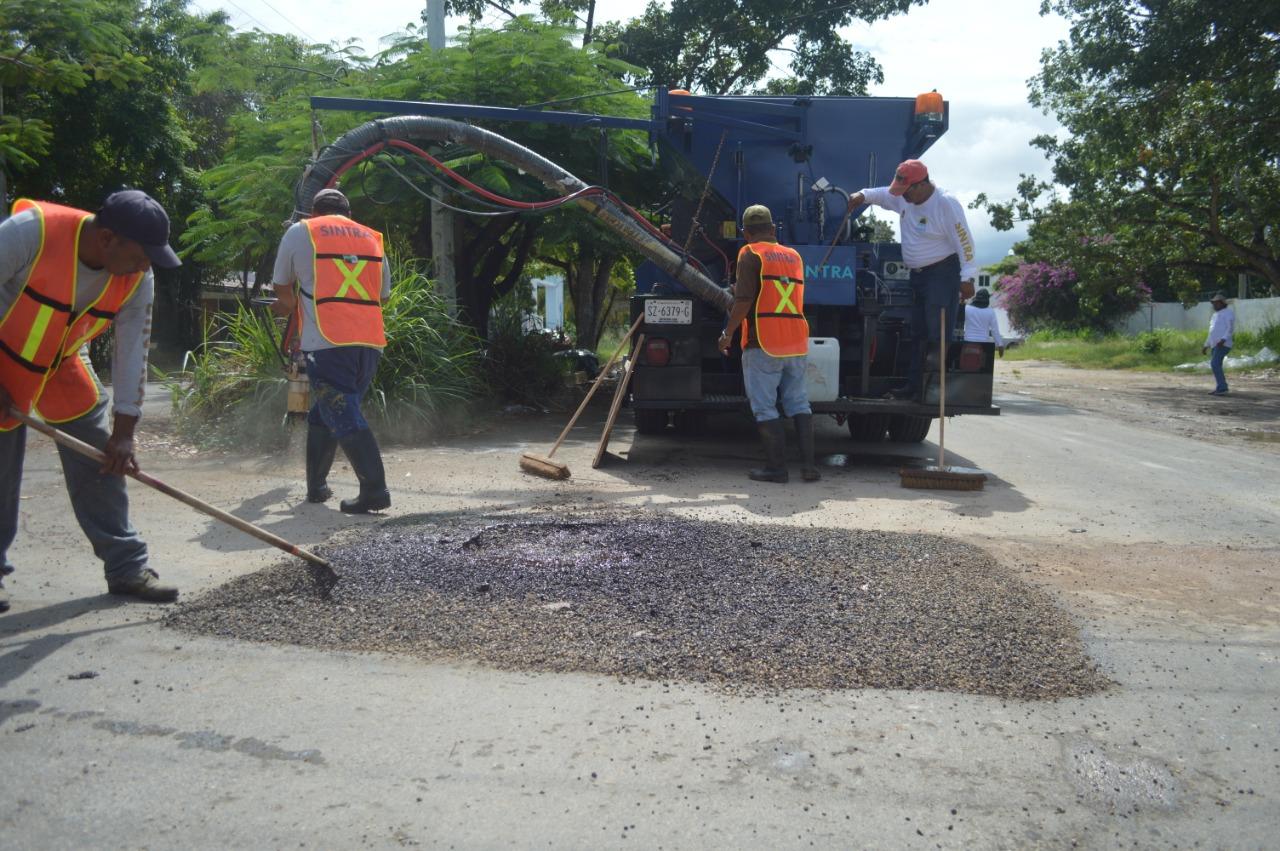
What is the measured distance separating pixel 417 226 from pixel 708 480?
6.54m

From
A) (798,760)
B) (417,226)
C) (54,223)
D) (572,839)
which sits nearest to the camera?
(572,839)

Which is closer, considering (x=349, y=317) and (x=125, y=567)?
(x=125, y=567)

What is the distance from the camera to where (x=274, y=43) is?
15.2 m

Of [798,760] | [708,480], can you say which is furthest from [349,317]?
[798,760]

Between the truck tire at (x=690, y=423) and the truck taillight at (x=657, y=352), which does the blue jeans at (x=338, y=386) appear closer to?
the truck taillight at (x=657, y=352)

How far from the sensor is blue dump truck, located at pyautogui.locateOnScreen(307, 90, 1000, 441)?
25.8 ft

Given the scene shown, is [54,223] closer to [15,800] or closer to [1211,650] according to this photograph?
[15,800]

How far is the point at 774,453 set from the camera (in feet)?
23.4

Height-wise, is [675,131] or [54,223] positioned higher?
[675,131]

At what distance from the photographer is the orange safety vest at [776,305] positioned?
275 inches

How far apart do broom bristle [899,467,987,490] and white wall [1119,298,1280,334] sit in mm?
20503

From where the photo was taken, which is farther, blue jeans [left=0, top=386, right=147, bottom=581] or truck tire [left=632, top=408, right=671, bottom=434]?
truck tire [left=632, top=408, right=671, bottom=434]

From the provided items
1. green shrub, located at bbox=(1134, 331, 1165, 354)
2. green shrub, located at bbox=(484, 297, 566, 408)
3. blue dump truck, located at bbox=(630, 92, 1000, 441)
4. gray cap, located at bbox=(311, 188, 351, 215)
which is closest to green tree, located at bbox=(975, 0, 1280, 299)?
green shrub, located at bbox=(1134, 331, 1165, 354)

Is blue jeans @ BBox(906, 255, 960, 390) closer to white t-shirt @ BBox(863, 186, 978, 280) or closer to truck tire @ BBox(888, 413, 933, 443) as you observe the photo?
white t-shirt @ BBox(863, 186, 978, 280)
